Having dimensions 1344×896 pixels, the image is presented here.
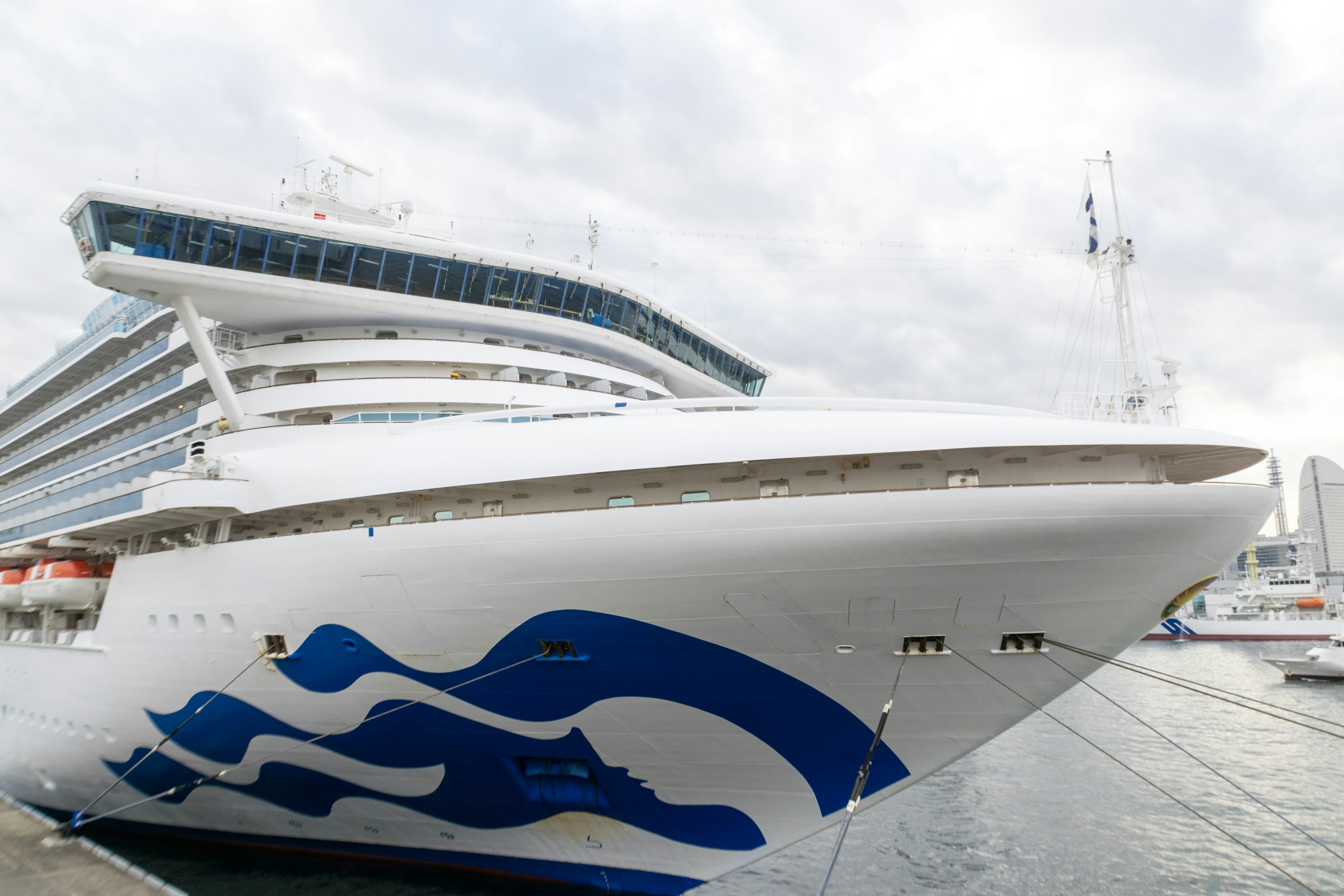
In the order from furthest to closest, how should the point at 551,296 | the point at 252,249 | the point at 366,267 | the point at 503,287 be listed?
the point at 551,296 < the point at 503,287 < the point at 366,267 < the point at 252,249

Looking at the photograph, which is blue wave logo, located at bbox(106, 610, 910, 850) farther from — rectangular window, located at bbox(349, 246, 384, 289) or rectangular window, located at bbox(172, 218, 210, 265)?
rectangular window, located at bbox(172, 218, 210, 265)

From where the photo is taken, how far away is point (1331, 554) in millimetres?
136625

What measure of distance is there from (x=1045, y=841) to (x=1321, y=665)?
34189mm

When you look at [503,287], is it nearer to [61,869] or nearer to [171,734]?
[171,734]

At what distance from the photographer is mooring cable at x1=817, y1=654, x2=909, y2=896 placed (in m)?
7.90

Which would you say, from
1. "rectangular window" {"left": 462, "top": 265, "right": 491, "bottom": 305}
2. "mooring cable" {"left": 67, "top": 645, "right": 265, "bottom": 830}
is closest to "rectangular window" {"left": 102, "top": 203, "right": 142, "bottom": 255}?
"rectangular window" {"left": 462, "top": 265, "right": 491, "bottom": 305}

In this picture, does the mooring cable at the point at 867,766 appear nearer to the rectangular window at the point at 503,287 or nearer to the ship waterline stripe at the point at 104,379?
the rectangular window at the point at 503,287

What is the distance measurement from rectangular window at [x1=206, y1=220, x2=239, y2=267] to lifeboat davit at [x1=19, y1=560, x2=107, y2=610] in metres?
6.07

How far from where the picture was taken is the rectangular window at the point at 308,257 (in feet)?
44.9

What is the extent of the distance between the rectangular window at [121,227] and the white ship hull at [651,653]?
5265 mm

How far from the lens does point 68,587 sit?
1422cm

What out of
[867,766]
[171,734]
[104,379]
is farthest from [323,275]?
[867,766]

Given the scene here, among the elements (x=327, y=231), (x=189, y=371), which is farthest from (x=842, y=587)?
(x=189, y=371)

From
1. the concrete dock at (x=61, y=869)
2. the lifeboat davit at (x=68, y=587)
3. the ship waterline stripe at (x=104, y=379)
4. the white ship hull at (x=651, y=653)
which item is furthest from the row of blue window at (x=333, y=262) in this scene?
the concrete dock at (x=61, y=869)
